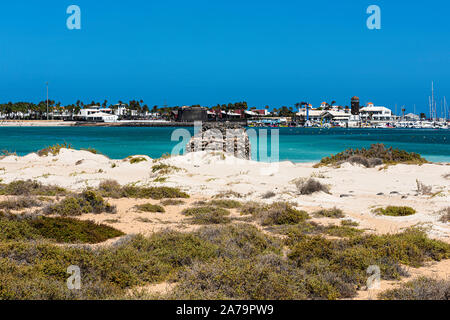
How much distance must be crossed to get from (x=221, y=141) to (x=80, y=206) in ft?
64.9

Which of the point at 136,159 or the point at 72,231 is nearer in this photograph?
the point at 72,231

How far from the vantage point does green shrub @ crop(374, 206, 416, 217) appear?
1287 cm

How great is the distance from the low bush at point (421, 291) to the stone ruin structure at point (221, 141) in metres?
25.0

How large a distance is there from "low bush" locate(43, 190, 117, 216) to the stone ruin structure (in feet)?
59.2

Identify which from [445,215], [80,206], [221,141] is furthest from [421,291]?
[221,141]

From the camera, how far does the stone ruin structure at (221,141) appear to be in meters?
32.4

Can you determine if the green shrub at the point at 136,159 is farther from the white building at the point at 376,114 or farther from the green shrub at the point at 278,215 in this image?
the white building at the point at 376,114

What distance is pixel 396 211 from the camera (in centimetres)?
1298

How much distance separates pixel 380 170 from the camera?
2344 cm

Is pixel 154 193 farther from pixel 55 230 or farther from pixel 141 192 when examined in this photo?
pixel 55 230

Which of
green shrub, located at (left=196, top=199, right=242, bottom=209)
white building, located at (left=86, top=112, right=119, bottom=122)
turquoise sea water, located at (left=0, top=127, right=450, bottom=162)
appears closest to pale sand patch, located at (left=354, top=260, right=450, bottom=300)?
green shrub, located at (left=196, top=199, right=242, bottom=209)

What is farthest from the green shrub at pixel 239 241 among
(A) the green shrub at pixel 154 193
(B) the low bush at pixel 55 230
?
(A) the green shrub at pixel 154 193

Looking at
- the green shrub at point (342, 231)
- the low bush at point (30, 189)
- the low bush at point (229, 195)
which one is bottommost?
the green shrub at point (342, 231)

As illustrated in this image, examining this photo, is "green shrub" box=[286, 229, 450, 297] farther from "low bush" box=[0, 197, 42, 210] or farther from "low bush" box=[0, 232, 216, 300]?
"low bush" box=[0, 197, 42, 210]
